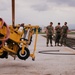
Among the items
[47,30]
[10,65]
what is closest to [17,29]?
[10,65]

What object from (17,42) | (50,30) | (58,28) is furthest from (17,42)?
(58,28)

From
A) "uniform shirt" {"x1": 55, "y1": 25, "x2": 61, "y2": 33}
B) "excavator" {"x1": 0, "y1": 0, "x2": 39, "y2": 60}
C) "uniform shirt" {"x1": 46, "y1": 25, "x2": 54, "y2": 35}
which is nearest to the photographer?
"excavator" {"x1": 0, "y1": 0, "x2": 39, "y2": 60}

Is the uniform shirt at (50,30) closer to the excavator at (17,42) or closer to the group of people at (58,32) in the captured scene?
the group of people at (58,32)

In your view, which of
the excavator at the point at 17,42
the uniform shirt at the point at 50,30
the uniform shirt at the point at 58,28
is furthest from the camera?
the uniform shirt at the point at 58,28

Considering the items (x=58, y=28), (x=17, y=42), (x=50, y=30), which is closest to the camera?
(x=17, y=42)

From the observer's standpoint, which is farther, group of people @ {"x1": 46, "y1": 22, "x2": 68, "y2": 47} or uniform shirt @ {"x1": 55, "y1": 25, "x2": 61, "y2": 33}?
uniform shirt @ {"x1": 55, "y1": 25, "x2": 61, "y2": 33}

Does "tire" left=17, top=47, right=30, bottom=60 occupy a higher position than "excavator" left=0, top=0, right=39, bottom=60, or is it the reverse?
"excavator" left=0, top=0, right=39, bottom=60

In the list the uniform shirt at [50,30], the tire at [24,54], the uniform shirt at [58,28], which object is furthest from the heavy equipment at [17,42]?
the uniform shirt at [58,28]

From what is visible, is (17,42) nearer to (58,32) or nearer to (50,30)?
(50,30)

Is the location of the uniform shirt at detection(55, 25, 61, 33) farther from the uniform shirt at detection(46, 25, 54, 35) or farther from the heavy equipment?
the heavy equipment

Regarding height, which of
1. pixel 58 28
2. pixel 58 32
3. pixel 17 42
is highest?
pixel 17 42

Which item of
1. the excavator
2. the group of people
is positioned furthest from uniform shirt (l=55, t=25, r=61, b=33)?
the excavator

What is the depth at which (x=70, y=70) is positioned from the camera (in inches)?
440

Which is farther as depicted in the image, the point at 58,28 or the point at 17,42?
the point at 58,28
